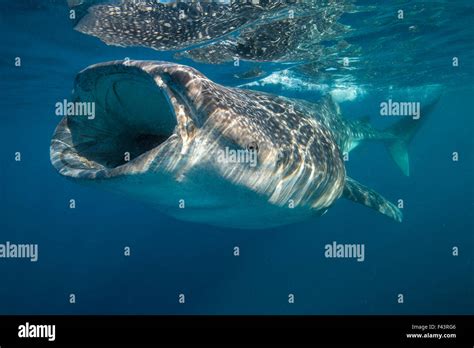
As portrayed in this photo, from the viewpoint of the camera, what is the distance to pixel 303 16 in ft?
31.0

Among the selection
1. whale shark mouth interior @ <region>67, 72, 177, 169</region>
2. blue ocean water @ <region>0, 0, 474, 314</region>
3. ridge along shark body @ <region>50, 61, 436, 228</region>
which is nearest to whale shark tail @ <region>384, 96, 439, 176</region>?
blue ocean water @ <region>0, 0, 474, 314</region>

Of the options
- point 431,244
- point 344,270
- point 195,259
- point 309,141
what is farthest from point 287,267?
point 309,141

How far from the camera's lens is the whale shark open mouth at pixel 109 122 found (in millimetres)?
3343

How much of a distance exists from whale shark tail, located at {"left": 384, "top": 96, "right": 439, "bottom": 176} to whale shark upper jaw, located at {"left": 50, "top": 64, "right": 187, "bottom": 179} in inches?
395

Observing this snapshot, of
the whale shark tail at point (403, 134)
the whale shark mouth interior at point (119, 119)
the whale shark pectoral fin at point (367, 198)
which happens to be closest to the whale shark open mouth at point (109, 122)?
the whale shark mouth interior at point (119, 119)

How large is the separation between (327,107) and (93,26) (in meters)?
6.63

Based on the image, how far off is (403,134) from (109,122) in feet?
36.3

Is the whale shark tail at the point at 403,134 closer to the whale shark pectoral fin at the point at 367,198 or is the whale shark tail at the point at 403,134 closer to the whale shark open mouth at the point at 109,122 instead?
the whale shark pectoral fin at the point at 367,198

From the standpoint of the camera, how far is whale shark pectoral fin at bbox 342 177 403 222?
265 inches

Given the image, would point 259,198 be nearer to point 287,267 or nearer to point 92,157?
point 92,157

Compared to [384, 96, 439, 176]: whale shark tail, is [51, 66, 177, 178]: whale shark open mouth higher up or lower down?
lower down

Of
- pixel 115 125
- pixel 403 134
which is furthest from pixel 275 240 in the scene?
pixel 115 125

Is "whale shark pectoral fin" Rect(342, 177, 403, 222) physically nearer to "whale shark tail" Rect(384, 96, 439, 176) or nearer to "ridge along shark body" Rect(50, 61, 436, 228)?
"ridge along shark body" Rect(50, 61, 436, 228)
